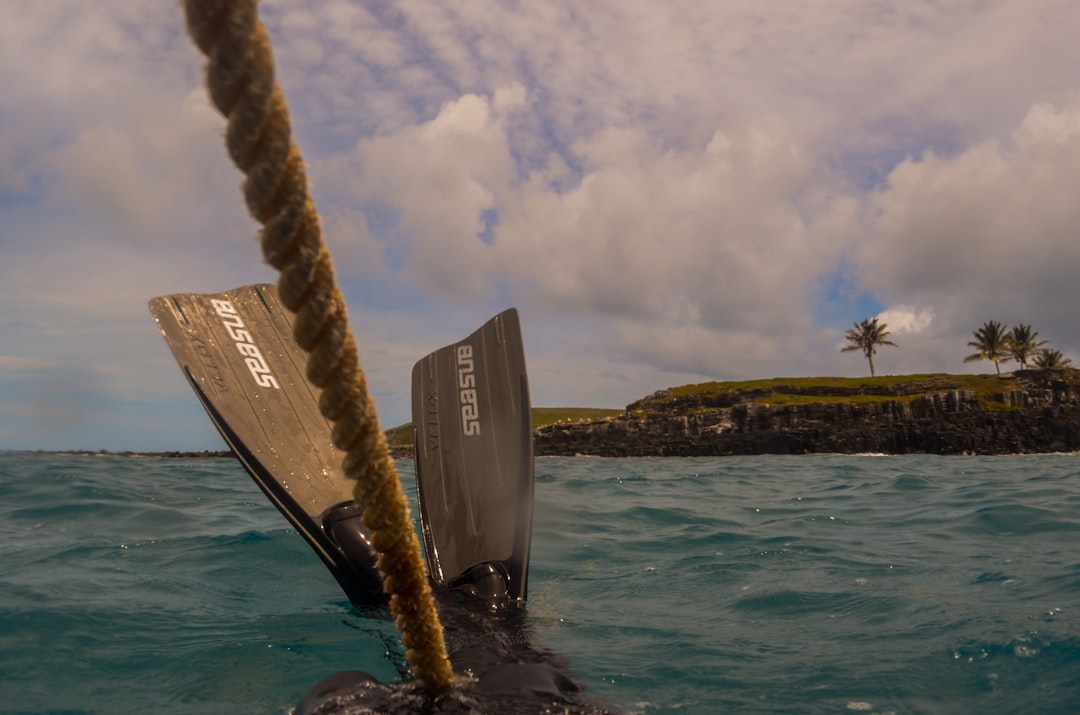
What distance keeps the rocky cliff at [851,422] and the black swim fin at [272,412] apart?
5104 centimetres

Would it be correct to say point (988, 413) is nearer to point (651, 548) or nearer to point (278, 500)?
point (651, 548)

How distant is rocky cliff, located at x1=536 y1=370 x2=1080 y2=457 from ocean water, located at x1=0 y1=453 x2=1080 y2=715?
45.6 metres

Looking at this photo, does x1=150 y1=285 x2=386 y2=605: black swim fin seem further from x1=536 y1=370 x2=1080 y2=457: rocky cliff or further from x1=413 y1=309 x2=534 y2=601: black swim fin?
x1=536 y1=370 x2=1080 y2=457: rocky cliff

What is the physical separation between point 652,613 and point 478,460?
1.69 meters

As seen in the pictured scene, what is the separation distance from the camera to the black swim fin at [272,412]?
4.89 meters

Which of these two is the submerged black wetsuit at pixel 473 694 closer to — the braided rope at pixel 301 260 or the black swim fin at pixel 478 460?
the braided rope at pixel 301 260

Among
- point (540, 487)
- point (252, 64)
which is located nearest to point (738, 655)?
point (252, 64)

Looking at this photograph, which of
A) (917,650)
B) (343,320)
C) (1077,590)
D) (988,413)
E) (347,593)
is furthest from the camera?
(988,413)

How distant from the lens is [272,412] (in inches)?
210

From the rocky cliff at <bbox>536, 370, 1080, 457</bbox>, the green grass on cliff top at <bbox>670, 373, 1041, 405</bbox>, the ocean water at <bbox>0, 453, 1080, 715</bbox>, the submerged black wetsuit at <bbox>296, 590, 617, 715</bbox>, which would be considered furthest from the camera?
the green grass on cliff top at <bbox>670, 373, 1041, 405</bbox>

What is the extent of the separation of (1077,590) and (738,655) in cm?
253

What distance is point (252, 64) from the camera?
1.32 m

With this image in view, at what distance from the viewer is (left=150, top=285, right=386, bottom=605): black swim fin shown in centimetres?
489

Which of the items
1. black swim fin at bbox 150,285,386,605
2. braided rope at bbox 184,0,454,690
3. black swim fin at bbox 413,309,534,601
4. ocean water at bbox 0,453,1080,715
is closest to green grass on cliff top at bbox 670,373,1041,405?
ocean water at bbox 0,453,1080,715
